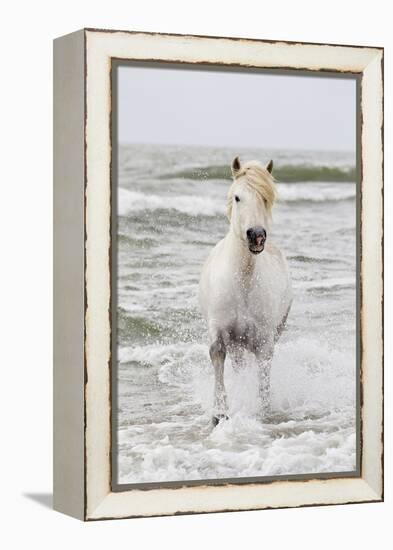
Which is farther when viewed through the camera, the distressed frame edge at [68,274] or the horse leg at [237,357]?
the horse leg at [237,357]

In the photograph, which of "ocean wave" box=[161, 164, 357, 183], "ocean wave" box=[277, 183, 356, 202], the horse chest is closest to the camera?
"ocean wave" box=[161, 164, 357, 183]

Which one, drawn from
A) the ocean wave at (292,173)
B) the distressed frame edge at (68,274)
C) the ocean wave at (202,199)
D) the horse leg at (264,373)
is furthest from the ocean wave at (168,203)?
the horse leg at (264,373)

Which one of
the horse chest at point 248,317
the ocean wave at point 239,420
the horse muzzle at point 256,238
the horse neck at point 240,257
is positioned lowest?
the ocean wave at point 239,420

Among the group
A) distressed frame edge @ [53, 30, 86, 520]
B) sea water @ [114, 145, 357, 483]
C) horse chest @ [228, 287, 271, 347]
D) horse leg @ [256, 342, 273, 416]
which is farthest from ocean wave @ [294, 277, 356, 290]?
distressed frame edge @ [53, 30, 86, 520]

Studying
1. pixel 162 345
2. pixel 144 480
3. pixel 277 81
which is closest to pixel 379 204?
pixel 277 81

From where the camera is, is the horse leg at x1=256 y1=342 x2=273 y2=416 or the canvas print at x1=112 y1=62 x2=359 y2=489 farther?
the horse leg at x1=256 y1=342 x2=273 y2=416

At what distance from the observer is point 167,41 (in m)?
6.97

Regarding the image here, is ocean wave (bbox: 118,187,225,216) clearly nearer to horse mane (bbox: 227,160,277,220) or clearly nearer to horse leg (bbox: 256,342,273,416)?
horse mane (bbox: 227,160,277,220)

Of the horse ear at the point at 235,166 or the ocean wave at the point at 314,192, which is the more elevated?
the horse ear at the point at 235,166

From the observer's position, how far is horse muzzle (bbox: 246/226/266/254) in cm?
717

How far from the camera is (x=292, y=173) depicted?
24.0 ft

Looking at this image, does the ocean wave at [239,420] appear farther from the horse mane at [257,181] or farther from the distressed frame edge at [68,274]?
the horse mane at [257,181]

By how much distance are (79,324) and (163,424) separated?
62 centimetres

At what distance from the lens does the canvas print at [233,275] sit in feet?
22.8
